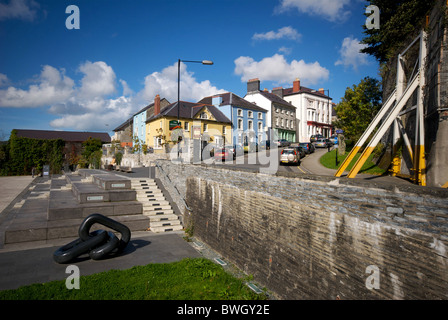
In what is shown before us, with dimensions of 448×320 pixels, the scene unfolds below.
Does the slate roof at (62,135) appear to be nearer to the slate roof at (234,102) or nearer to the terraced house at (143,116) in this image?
the terraced house at (143,116)

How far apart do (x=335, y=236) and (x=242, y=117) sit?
1612 inches

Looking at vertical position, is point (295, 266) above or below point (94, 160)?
below

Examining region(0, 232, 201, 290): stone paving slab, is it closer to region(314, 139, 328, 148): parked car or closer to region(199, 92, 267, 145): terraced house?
region(314, 139, 328, 148): parked car

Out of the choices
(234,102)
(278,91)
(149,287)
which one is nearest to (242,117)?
(234,102)

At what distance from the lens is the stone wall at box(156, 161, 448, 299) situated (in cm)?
451

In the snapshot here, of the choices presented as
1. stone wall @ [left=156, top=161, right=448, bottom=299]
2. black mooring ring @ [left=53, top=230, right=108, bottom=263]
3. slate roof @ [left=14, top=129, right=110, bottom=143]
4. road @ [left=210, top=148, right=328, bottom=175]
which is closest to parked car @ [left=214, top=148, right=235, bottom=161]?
road @ [left=210, top=148, right=328, bottom=175]

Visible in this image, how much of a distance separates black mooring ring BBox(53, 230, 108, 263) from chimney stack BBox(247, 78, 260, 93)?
4522 centimetres

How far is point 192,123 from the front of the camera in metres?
41.1

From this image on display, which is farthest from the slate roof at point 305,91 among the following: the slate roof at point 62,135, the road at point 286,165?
the slate roof at point 62,135

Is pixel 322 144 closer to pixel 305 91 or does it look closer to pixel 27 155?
pixel 305 91

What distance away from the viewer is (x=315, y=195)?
6816mm
